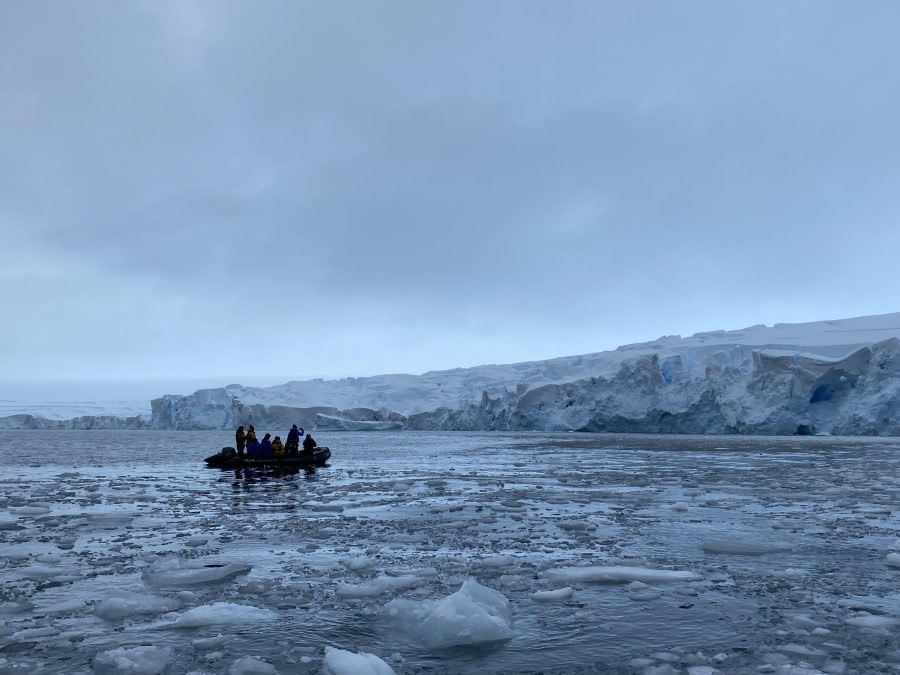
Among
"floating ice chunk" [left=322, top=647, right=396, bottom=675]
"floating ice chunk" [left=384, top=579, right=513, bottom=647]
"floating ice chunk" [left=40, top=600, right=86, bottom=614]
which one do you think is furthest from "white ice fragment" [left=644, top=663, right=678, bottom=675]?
"floating ice chunk" [left=40, top=600, right=86, bottom=614]

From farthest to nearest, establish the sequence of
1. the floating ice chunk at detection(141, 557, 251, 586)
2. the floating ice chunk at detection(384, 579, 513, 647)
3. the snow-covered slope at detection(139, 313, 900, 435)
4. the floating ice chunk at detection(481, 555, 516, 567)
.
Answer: the snow-covered slope at detection(139, 313, 900, 435), the floating ice chunk at detection(481, 555, 516, 567), the floating ice chunk at detection(141, 557, 251, 586), the floating ice chunk at detection(384, 579, 513, 647)

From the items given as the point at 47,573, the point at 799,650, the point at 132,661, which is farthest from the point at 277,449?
the point at 799,650

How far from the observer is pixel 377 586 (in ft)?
19.4

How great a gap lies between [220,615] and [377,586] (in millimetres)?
1380

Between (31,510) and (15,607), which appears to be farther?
(31,510)

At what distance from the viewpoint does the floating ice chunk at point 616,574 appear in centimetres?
628

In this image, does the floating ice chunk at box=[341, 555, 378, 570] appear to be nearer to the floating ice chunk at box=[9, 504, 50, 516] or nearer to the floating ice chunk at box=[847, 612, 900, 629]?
the floating ice chunk at box=[847, 612, 900, 629]

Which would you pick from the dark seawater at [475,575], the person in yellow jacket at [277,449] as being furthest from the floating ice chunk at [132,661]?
the person in yellow jacket at [277,449]

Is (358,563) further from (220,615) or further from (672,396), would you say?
(672,396)

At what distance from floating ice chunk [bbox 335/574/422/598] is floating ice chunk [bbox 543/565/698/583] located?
1.30 metres

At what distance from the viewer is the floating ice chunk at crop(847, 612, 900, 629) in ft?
15.9

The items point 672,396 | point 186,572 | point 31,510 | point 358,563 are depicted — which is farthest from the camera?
point 672,396

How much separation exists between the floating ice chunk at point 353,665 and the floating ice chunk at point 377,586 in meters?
1.68

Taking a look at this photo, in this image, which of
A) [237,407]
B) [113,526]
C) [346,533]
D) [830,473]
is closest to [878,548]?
[346,533]
